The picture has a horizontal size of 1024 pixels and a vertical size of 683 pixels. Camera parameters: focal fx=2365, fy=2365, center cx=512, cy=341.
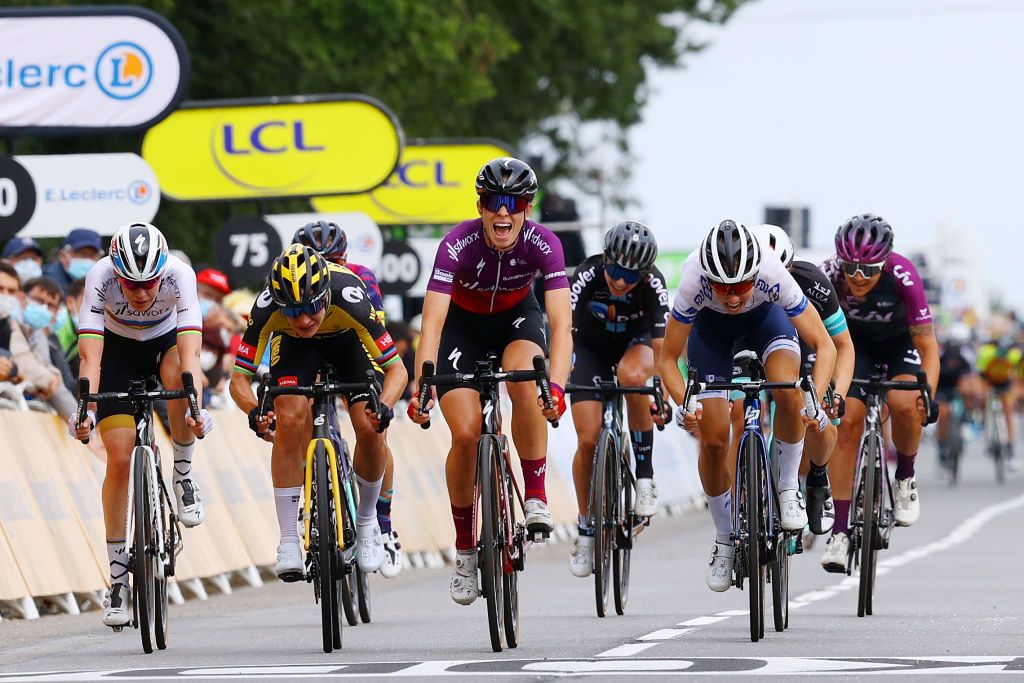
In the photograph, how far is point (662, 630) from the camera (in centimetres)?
1215

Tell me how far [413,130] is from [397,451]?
15.6m

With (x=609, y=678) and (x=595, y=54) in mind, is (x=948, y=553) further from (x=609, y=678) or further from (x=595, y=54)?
(x=595, y=54)

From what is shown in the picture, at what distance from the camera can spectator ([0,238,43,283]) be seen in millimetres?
17141

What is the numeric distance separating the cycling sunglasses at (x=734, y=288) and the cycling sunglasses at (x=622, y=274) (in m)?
1.90

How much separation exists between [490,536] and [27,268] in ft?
24.7

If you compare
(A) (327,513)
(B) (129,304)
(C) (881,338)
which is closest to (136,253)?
(B) (129,304)

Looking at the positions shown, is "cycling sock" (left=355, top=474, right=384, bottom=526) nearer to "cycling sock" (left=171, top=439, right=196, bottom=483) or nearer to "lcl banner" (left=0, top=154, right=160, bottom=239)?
"cycling sock" (left=171, top=439, right=196, bottom=483)

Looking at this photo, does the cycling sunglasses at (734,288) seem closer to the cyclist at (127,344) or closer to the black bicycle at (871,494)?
the black bicycle at (871,494)

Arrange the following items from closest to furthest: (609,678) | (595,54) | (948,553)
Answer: (609,678), (948,553), (595,54)

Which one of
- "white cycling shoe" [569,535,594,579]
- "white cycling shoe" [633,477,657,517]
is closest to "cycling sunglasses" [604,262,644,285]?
"white cycling shoe" [633,477,657,517]

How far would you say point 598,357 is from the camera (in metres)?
14.1

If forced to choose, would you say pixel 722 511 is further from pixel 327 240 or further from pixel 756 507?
pixel 327 240

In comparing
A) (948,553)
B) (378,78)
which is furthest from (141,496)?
(378,78)

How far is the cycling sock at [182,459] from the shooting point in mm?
12312
